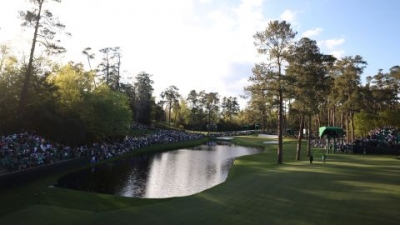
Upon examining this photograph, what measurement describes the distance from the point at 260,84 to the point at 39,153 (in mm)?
20259

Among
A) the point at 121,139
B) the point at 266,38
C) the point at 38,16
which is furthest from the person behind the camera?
the point at 121,139

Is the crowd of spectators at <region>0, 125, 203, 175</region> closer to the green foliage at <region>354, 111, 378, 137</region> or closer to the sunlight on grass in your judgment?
the sunlight on grass

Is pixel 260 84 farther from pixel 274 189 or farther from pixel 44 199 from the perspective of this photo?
pixel 44 199

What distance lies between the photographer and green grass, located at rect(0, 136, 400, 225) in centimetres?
1359

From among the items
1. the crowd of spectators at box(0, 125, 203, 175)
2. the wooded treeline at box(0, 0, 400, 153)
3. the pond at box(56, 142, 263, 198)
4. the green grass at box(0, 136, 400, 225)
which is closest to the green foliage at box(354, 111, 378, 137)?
the wooded treeline at box(0, 0, 400, 153)

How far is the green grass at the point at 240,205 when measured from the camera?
13.6 metres

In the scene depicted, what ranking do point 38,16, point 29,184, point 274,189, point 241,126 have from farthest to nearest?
point 241,126 → point 38,16 → point 29,184 → point 274,189

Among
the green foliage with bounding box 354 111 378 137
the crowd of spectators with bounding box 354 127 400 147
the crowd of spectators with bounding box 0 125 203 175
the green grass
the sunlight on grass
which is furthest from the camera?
the green foliage with bounding box 354 111 378 137

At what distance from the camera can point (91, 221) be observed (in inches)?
537

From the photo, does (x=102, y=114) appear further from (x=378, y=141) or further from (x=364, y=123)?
(x=364, y=123)

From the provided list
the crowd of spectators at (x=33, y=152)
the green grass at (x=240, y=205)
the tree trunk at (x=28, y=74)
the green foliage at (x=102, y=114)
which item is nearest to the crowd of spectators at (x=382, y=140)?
the green grass at (x=240, y=205)

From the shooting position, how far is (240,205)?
15.9 metres

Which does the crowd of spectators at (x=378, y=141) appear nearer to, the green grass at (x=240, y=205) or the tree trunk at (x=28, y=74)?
the green grass at (x=240, y=205)

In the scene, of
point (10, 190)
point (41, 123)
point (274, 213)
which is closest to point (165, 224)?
point (274, 213)
